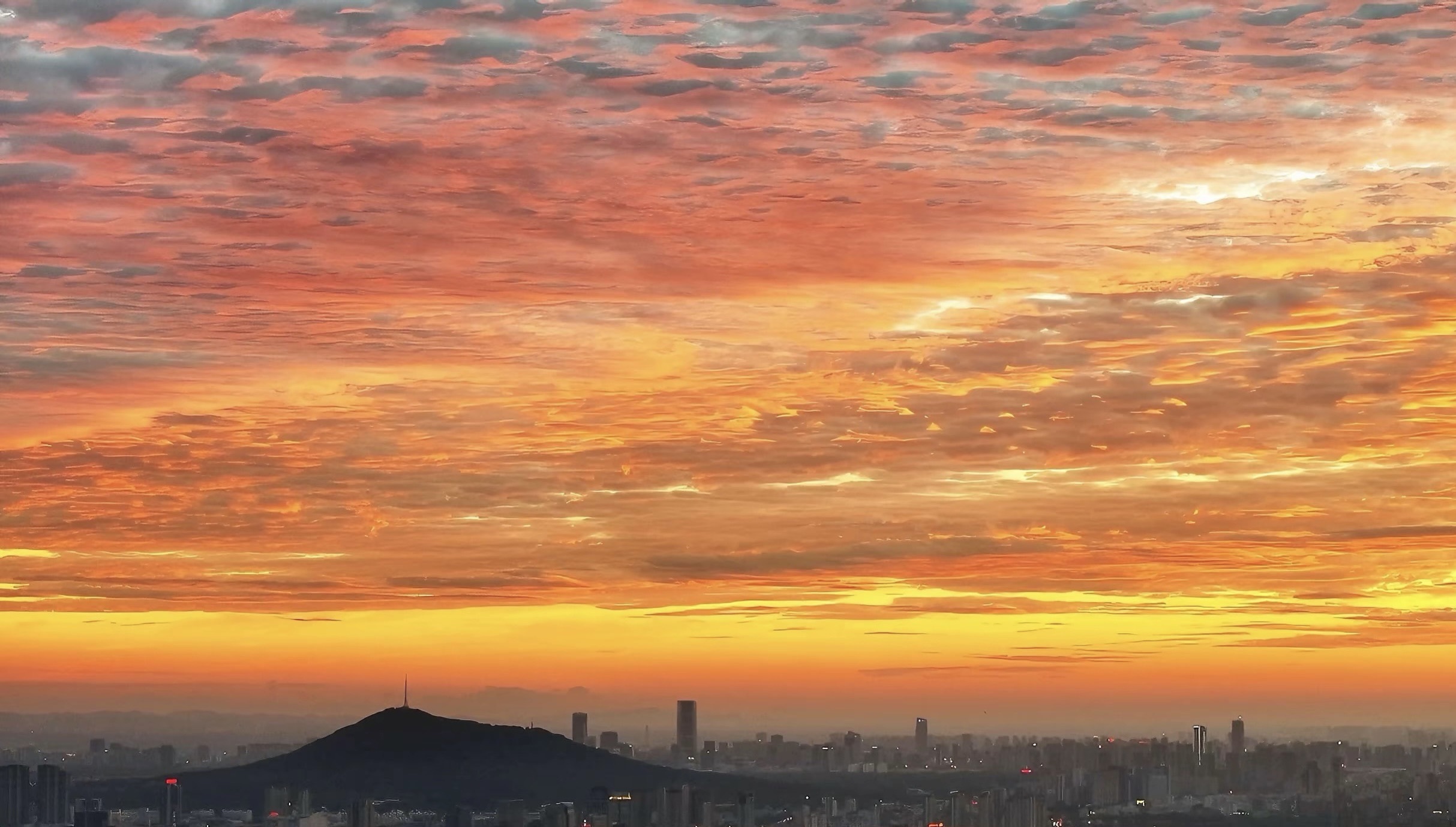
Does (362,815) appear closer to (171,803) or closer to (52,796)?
(171,803)

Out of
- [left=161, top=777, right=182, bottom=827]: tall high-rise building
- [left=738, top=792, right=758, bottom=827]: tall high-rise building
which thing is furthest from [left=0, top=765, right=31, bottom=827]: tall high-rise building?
[left=738, top=792, right=758, bottom=827]: tall high-rise building

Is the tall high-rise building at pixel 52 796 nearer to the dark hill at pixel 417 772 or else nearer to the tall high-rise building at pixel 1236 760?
the dark hill at pixel 417 772

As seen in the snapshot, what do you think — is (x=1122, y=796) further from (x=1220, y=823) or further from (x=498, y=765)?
(x=498, y=765)

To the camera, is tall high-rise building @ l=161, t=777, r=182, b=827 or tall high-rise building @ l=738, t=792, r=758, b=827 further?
tall high-rise building @ l=738, t=792, r=758, b=827

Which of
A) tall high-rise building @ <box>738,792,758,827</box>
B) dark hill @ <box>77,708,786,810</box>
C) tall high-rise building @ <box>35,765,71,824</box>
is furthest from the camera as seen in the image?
Answer: dark hill @ <box>77,708,786,810</box>

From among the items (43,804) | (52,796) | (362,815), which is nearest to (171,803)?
(52,796)

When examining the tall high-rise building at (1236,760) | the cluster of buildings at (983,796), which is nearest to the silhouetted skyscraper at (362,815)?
the cluster of buildings at (983,796)

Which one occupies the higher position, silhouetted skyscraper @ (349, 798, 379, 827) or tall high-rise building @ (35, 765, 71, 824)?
tall high-rise building @ (35, 765, 71, 824)

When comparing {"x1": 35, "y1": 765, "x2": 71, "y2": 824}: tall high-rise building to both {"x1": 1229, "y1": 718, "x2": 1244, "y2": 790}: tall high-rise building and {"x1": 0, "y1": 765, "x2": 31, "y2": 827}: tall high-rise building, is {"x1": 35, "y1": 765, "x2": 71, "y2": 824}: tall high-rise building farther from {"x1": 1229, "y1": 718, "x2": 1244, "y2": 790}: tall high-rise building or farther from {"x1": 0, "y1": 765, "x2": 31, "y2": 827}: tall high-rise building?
{"x1": 1229, "y1": 718, "x2": 1244, "y2": 790}: tall high-rise building
